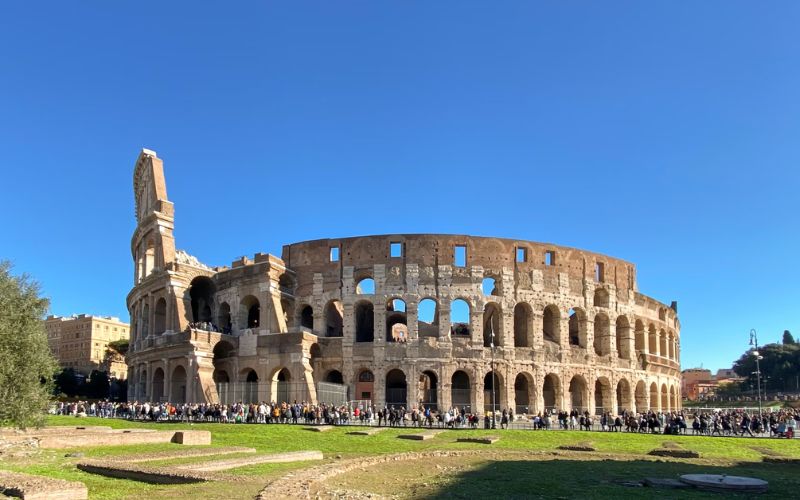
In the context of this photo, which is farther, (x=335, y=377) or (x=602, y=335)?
(x=602, y=335)

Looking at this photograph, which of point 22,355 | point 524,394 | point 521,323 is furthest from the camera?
point 521,323

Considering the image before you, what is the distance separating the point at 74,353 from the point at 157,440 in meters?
101

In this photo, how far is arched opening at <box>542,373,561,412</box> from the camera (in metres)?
43.6

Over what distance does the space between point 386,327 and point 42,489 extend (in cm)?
3423

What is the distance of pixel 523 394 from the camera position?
4459cm

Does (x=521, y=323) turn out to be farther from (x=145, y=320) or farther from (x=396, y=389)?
(x=145, y=320)

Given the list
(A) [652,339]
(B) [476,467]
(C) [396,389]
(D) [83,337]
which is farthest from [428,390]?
(D) [83,337]

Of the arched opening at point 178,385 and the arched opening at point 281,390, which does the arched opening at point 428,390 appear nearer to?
the arched opening at point 281,390

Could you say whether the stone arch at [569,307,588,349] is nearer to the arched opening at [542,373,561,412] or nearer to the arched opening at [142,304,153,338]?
the arched opening at [542,373,561,412]

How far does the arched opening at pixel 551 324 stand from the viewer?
44.9 m

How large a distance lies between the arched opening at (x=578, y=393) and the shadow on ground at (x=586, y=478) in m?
26.5

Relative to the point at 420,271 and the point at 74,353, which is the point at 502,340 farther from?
the point at 74,353

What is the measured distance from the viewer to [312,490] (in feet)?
36.3

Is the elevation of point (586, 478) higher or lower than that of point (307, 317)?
lower
